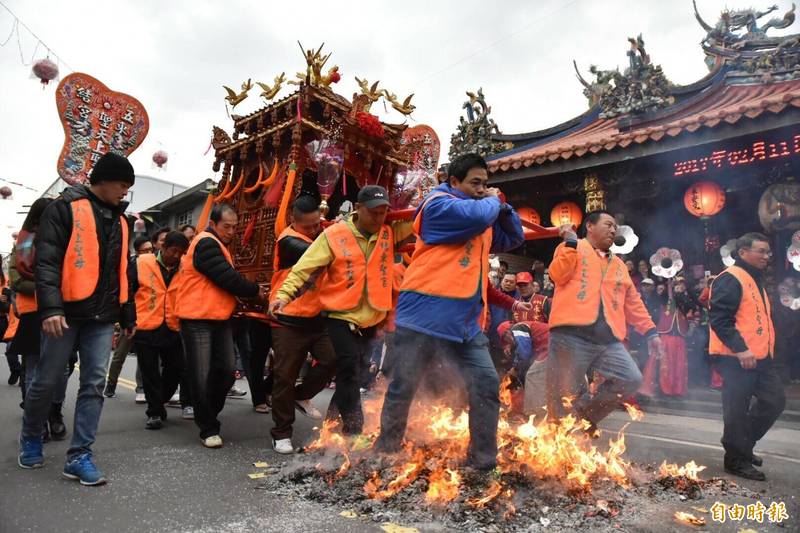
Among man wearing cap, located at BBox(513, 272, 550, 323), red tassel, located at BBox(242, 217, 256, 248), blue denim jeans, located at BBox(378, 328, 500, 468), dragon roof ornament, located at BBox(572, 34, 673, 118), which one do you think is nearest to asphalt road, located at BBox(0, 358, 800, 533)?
blue denim jeans, located at BBox(378, 328, 500, 468)

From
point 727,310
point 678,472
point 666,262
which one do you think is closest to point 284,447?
point 678,472

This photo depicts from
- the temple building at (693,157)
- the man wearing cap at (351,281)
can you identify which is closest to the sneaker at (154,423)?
the man wearing cap at (351,281)

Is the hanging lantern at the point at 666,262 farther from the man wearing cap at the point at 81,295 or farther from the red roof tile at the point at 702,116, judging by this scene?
the man wearing cap at the point at 81,295

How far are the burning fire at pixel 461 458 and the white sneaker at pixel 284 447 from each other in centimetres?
16

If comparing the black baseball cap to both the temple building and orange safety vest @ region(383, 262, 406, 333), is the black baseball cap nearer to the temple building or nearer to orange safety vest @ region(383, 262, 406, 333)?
orange safety vest @ region(383, 262, 406, 333)

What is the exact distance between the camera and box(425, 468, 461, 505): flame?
2.79 m

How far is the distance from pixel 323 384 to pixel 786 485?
3389 millimetres

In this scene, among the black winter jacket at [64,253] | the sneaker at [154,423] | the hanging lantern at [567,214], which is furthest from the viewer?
the hanging lantern at [567,214]

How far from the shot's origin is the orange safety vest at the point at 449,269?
322 centimetres

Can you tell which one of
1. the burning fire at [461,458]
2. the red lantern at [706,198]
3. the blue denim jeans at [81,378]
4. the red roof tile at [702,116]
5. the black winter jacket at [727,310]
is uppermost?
the red roof tile at [702,116]

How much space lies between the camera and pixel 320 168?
240 inches

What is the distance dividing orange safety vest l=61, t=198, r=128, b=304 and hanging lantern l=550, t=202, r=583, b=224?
315 inches

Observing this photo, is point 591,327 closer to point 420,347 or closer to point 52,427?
point 420,347

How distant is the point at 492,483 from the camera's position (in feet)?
9.51
